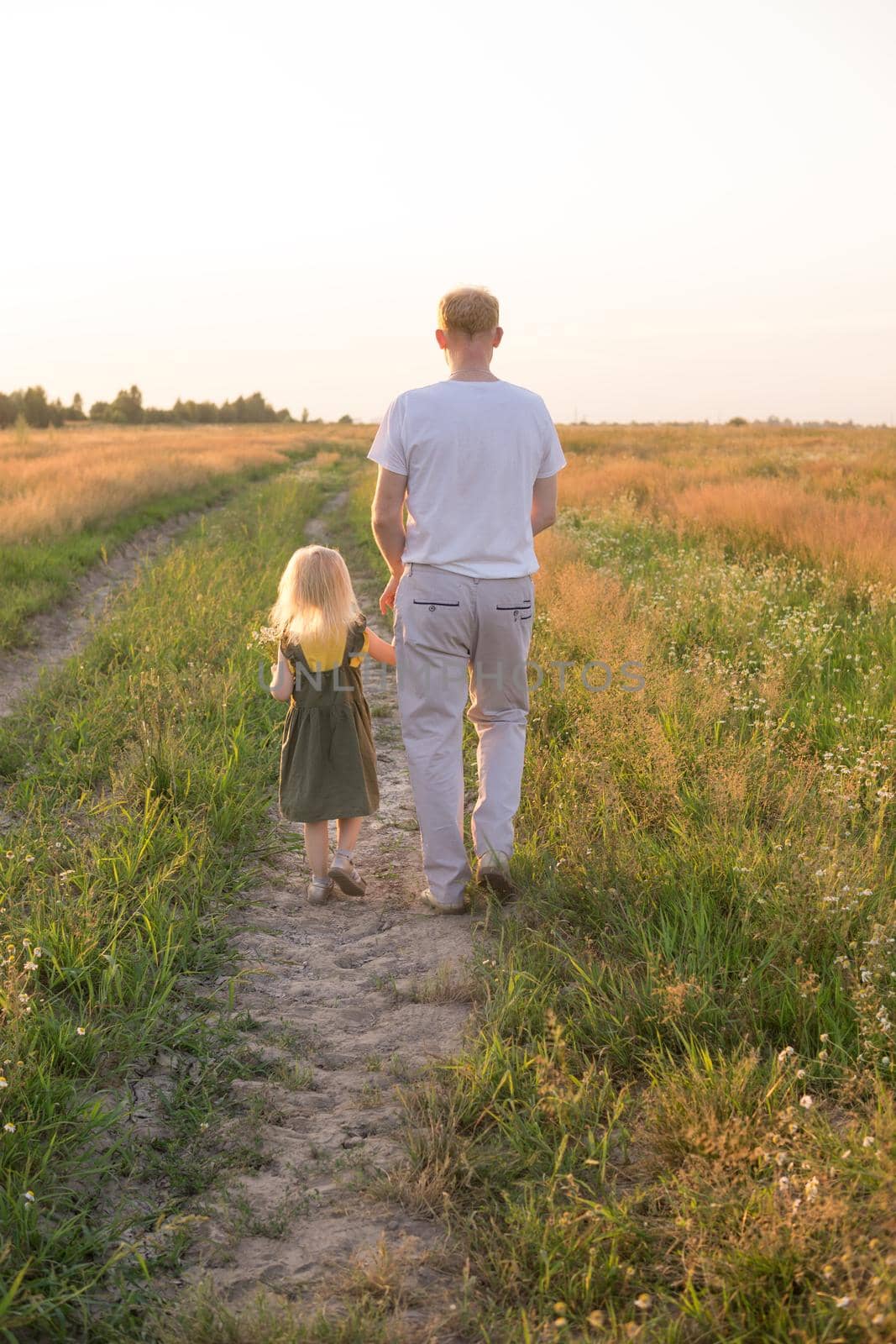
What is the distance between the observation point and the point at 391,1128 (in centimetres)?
258

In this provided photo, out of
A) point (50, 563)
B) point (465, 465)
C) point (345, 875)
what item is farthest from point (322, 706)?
point (50, 563)

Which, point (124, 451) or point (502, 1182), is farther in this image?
point (124, 451)

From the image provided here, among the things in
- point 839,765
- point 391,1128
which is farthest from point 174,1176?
point 839,765

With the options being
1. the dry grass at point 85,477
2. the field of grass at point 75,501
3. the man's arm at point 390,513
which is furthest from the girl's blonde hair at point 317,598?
the dry grass at point 85,477

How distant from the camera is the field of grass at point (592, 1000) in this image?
2.01 meters

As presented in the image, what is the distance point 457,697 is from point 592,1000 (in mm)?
1324

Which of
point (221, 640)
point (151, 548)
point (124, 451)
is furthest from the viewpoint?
point (124, 451)

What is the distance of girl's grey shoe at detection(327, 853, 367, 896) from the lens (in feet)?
13.4

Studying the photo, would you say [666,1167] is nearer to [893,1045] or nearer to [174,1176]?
[893,1045]

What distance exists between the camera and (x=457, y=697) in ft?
12.5

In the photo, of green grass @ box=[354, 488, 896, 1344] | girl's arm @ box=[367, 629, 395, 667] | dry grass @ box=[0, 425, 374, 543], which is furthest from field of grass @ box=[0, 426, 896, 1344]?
dry grass @ box=[0, 425, 374, 543]

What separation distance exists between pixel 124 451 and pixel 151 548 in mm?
13203

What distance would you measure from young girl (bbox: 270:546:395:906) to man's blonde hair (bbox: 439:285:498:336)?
106 centimetres

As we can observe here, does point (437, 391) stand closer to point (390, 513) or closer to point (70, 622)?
point (390, 513)
